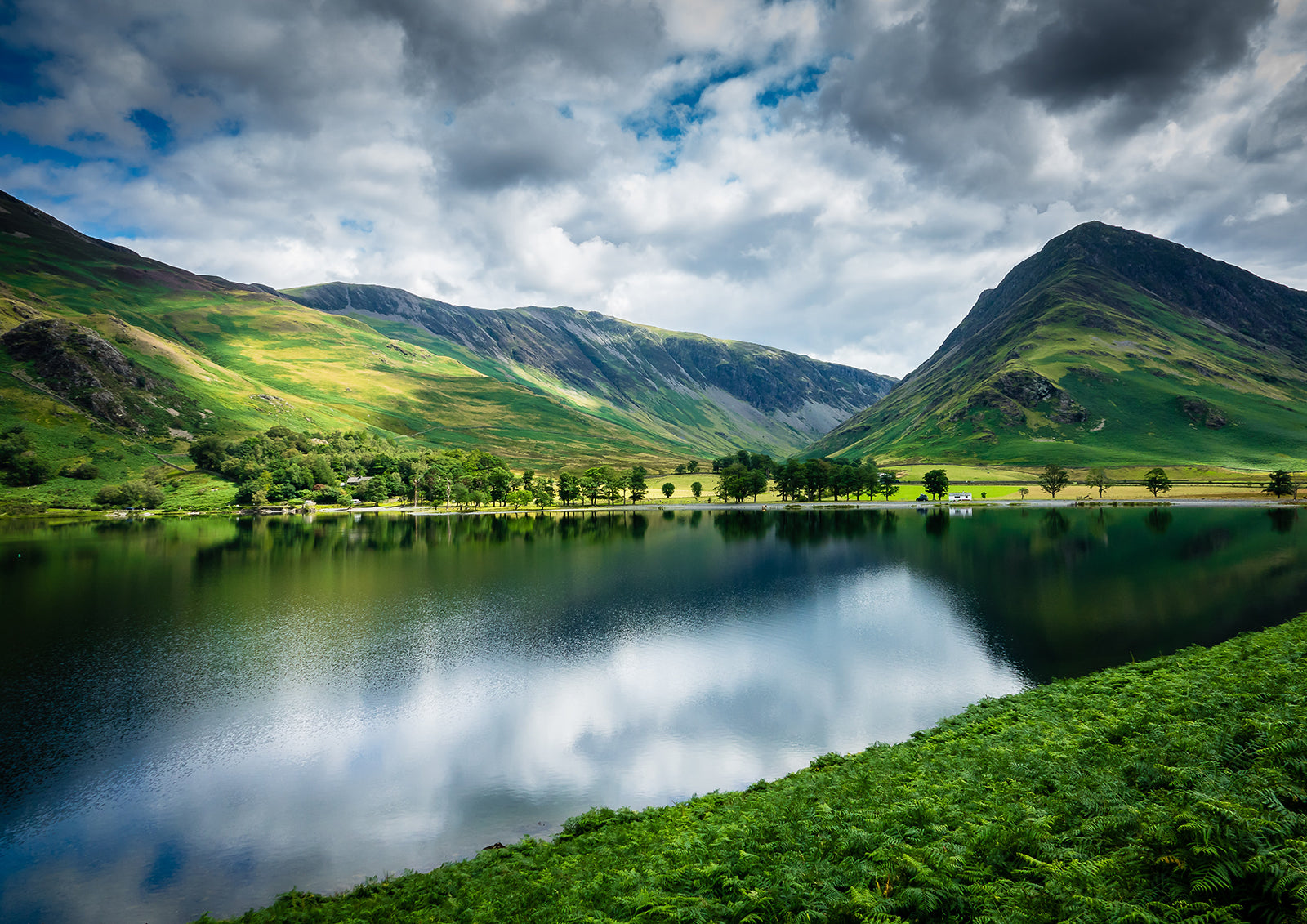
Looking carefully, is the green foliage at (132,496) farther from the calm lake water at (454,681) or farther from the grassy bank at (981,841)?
the grassy bank at (981,841)

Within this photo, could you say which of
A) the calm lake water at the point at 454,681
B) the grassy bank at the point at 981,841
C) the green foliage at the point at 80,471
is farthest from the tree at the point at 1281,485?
the green foliage at the point at 80,471

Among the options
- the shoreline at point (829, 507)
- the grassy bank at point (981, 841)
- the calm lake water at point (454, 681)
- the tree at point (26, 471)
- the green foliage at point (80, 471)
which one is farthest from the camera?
the green foliage at point (80, 471)

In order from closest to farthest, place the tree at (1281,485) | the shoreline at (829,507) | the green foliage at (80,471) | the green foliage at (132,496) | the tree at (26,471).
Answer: the shoreline at (829,507) → the tree at (1281,485) → the tree at (26,471) → the green foliage at (132,496) → the green foliage at (80,471)

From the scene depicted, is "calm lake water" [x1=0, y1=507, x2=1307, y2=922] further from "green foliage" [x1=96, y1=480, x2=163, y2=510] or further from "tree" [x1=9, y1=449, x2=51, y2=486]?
"tree" [x1=9, y1=449, x2=51, y2=486]

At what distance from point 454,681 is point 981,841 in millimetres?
34863

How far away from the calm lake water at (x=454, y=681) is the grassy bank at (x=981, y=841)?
459cm

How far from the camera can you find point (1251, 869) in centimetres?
907

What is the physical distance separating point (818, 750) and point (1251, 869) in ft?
70.7

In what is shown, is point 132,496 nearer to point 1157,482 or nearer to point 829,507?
point 829,507

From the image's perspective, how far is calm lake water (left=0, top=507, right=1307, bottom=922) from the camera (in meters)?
23.6

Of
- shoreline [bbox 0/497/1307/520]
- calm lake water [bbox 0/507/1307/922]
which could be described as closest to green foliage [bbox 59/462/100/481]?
shoreline [bbox 0/497/1307/520]

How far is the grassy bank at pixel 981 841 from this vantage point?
33.2 feet

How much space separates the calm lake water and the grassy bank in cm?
459

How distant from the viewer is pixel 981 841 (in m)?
13.6
